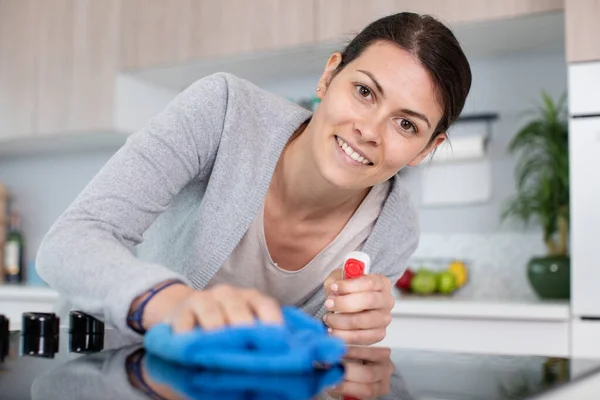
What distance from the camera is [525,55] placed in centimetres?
268

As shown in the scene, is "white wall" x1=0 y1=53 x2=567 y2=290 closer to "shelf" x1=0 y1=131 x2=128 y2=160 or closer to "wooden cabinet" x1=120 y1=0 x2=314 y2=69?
"wooden cabinet" x1=120 y1=0 x2=314 y2=69

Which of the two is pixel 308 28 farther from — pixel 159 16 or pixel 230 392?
pixel 230 392

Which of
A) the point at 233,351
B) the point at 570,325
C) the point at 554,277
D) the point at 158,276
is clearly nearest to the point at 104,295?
the point at 158,276

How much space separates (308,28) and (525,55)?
815 mm

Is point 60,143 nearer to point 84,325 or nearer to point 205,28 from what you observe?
point 205,28

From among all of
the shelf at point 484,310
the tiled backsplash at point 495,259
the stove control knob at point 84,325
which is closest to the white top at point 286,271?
the stove control knob at point 84,325

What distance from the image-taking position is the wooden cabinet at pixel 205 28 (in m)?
2.64

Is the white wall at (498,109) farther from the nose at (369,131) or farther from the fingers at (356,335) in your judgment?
the fingers at (356,335)

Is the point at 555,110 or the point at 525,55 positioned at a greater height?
the point at 525,55

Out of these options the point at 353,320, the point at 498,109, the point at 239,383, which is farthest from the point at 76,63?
the point at 239,383

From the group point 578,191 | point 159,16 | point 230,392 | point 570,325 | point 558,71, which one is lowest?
point 570,325

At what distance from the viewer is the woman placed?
3.24 ft

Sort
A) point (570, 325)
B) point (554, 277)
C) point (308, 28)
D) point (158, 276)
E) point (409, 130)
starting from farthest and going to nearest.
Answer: point (308, 28)
point (554, 277)
point (570, 325)
point (409, 130)
point (158, 276)

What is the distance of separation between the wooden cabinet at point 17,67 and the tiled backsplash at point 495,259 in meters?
1.92
